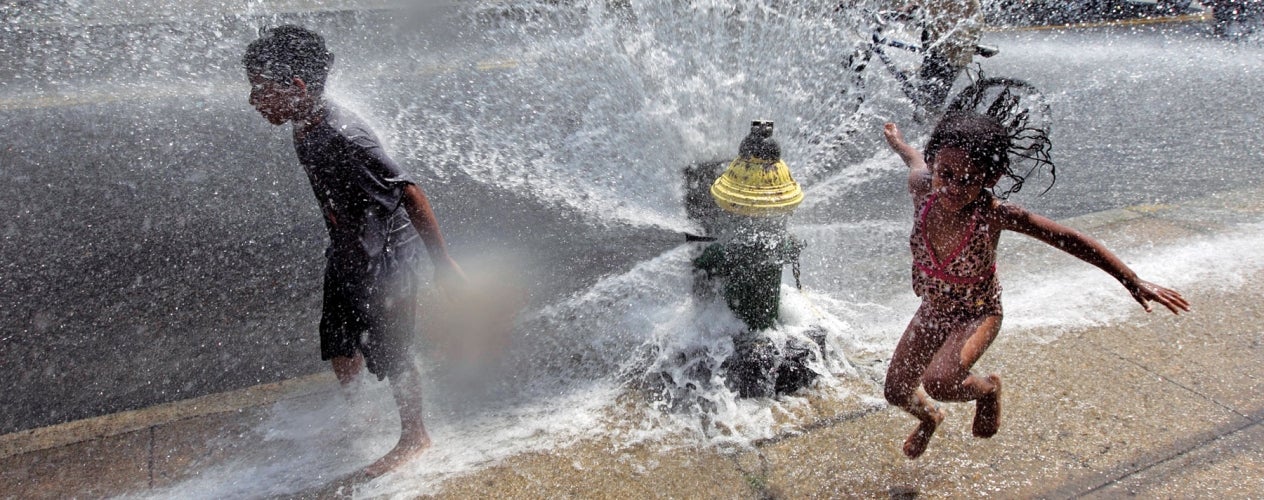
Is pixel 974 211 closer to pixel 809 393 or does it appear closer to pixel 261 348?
pixel 809 393

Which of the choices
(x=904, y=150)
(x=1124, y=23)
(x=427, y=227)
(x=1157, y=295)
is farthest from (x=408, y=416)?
(x=1124, y=23)

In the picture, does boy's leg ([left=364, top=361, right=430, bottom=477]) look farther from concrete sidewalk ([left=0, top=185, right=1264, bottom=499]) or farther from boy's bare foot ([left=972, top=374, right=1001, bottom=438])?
boy's bare foot ([left=972, top=374, right=1001, bottom=438])

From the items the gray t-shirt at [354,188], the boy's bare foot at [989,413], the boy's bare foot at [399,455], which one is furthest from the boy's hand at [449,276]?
the boy's bare foot at [989,413]

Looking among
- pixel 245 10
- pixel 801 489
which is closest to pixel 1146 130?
pixel 801 489

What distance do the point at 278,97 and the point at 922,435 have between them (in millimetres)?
2324

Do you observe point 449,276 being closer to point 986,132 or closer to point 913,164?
point 913,164

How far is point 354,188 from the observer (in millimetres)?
2424

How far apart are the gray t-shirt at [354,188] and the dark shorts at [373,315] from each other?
3 cm

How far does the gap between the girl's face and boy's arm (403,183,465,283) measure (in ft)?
5.35

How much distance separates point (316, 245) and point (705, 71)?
2682mm

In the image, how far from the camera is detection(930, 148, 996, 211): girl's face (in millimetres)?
2148

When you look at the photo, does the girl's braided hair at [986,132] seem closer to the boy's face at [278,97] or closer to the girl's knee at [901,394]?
the girl's knee at [901,394]

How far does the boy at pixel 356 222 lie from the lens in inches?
93.1

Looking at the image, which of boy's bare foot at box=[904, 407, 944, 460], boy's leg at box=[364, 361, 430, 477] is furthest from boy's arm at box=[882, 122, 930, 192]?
boy's leg at box=[364, 361, 430, 477]
